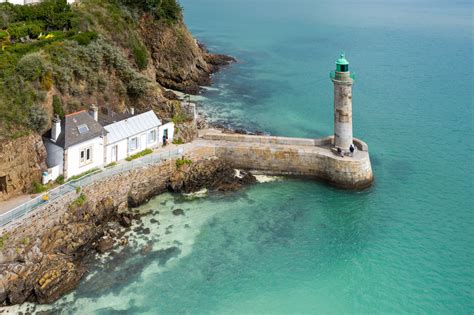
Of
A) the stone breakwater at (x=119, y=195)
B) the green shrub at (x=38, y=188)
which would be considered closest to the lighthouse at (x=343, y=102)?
the stone breakwater at (x=119, y=195)

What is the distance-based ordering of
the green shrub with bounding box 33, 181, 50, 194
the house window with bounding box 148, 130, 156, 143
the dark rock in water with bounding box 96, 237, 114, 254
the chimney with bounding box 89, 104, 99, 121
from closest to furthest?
the dark rock in water with bounding box 96, 237, 114, 254 < the green shrub with bounding box 33, 181, 50, 194 < the chimney with bounding box 89, 104, 99, 121 < the house window with bounding box 148, 130, 156, 143

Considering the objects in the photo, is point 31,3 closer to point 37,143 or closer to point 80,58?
point 80,58

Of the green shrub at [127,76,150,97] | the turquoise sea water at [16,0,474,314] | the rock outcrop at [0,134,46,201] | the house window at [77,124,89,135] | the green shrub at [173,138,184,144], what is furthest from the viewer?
the green shrub at [127,76,150,97]

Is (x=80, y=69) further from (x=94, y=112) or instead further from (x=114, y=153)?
(x=114, y=153)

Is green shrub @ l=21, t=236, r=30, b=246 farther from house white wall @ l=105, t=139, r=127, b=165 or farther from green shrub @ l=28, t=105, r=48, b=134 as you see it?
house white wall @ l=105, t=139, r=127, b=165

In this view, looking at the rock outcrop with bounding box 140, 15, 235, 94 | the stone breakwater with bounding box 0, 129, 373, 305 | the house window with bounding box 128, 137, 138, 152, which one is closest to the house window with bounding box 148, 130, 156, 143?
the house window with bounding box 128, 137, 138, 152

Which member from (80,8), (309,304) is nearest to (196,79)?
(80,8)

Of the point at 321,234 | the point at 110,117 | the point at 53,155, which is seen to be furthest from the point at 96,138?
the point at 321,234
